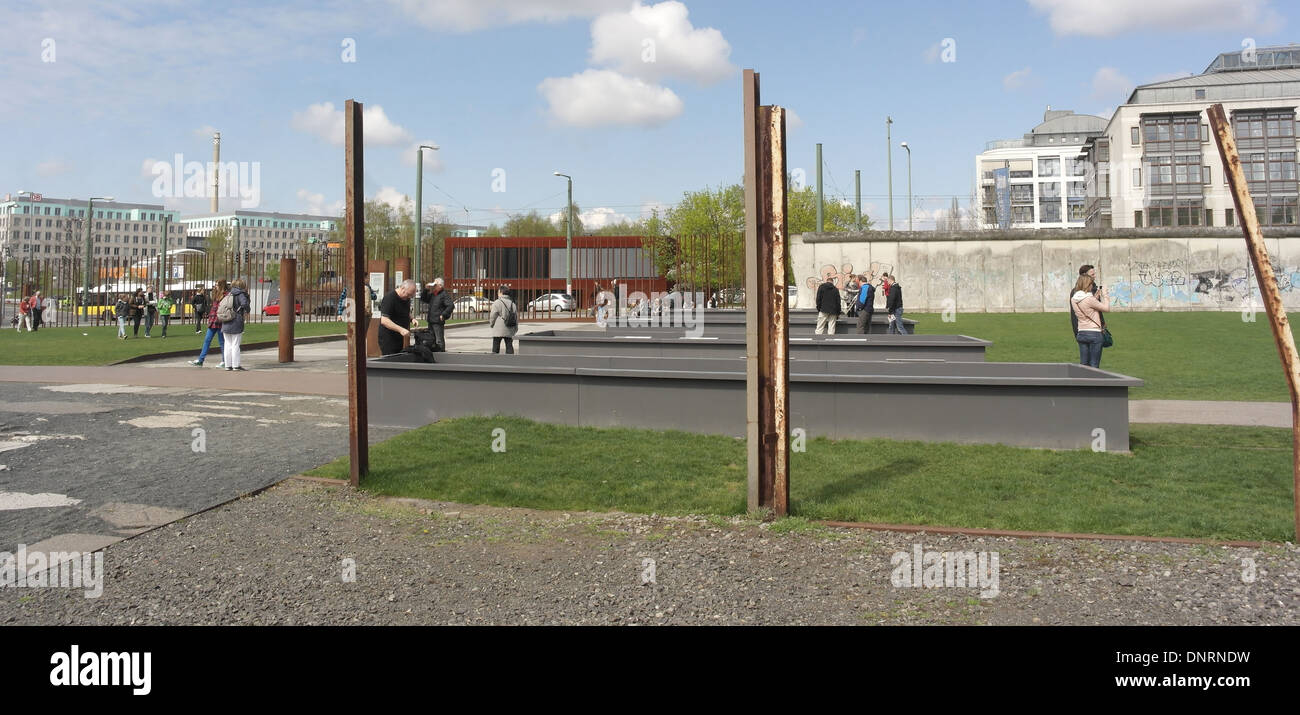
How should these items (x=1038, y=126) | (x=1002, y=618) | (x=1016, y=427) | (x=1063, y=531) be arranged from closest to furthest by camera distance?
(x=1002, y=618) → (x=1063, y=531) → (x=1016, y=427) → (x=1038, y=126)

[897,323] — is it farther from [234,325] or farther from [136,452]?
[136,452]

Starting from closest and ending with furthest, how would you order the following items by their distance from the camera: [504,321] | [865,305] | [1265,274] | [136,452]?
1. [1265,274]
2. [136,452]
3. [504,321]
4. [865,305]

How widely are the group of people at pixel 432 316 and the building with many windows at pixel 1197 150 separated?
3404 inches

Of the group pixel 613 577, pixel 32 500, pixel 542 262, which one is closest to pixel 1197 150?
pixel 542 262

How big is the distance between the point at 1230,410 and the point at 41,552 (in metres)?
12.3

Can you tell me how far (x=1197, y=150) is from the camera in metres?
90.4

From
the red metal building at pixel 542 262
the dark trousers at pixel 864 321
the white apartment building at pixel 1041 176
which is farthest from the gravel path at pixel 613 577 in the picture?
the white apartment building at pixel 1041 176

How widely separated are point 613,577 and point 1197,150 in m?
103

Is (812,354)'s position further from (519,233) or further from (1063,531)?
(519,233)

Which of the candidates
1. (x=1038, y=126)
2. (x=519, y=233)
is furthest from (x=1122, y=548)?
(x=1038, y=126)

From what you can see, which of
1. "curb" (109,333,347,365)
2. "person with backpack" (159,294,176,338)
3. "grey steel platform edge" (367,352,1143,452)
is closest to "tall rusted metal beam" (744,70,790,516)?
"grey steel platform edge" (367,352,1143,452)

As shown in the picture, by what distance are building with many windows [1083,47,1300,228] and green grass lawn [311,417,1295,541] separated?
9039 centimetres

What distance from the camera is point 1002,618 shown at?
4492 mm

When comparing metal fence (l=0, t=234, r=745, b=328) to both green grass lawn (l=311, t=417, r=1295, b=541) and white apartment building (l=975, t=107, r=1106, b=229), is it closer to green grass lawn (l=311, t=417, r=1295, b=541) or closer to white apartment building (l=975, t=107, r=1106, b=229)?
green grass lawn (l=311, t=417, r=1295, b=541)
